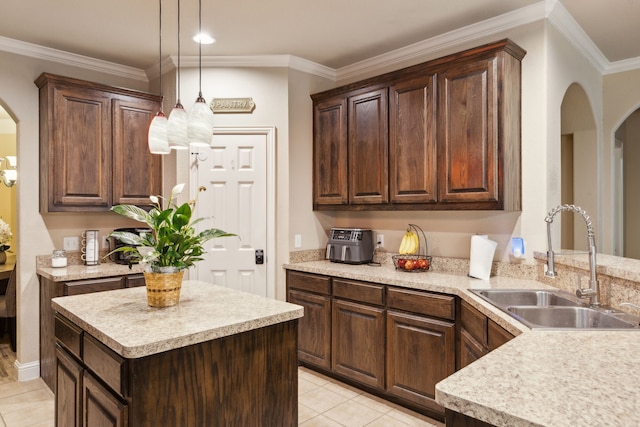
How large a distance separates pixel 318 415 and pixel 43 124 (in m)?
3.06

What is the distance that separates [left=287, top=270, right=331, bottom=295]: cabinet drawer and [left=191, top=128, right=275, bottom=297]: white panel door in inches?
7.9

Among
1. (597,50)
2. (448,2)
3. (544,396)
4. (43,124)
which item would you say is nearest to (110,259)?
(43,124)

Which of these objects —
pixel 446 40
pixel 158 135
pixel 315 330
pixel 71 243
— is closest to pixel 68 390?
pixel 158 135

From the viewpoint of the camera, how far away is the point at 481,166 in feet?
9.16

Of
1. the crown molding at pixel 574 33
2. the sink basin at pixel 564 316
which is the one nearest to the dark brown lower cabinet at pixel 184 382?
the sink basin at pixel 564 316

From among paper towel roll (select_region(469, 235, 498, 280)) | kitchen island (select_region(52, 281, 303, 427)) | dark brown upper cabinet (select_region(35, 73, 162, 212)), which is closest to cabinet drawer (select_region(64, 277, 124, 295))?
dark brown upper cabinet (select_region(35, 73, 162, 212))

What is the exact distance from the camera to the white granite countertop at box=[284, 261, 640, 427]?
0.97 m

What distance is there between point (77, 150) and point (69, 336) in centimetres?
190

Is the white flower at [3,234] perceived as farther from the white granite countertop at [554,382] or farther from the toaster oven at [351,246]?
the white granite countertop at [554,382]

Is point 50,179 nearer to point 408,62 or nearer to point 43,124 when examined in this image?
point 43,124

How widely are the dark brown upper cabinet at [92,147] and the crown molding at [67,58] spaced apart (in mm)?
270

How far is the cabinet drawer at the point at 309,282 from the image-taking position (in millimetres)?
3420

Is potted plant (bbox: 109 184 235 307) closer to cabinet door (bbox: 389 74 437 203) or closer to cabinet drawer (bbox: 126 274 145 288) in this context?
cabinet drawer (bbox: 126 274 145 288)

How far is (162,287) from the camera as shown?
6.71 feet
